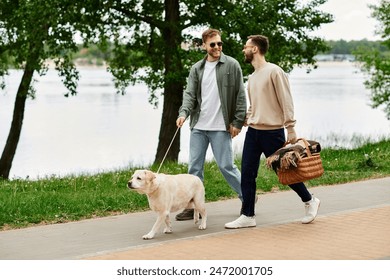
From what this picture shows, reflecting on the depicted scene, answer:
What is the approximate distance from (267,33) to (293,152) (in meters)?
12.5

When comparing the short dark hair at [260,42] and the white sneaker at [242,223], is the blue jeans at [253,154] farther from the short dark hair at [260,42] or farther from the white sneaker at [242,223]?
the short dark hair at [260,42]

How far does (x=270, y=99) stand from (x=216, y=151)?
1.02 meters

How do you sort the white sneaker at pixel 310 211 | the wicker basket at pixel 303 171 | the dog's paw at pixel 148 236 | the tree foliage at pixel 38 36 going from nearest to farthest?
the dog's paw at pixel 148 236 < the wicker basket at pixel 303 171 < the white sneaker at pixel 310 211 < the tree foliage at pixel 38 36

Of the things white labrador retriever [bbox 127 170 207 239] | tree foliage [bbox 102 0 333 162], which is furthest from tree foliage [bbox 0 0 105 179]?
white labrador retriever [bbox 127 170 207 239]

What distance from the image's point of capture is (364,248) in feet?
23.5

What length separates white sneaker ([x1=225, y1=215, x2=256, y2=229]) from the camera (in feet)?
27.3

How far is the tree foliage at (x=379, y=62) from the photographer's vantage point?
2745cm

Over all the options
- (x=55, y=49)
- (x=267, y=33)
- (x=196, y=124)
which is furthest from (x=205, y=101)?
Result: (x=55, y=49)

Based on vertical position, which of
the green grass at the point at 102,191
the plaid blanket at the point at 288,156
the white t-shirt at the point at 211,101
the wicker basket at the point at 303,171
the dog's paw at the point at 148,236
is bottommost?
the green grass at the point at 102,191

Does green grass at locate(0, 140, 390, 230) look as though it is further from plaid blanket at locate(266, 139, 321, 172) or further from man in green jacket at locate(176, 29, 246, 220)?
plaid blanket at locate(266, 139, 321, 172)

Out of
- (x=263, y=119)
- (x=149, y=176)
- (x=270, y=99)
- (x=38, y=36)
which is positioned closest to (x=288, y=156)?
(x=263, y=119)

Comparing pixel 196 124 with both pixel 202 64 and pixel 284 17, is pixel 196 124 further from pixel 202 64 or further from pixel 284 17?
pixel 284 17

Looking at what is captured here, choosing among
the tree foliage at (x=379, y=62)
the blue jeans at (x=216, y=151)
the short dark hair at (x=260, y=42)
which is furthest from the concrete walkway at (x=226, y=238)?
the tree foliage at (x=379, y=62)

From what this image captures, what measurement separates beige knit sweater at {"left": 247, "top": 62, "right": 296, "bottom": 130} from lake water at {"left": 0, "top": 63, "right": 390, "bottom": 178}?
1114 centimetres
